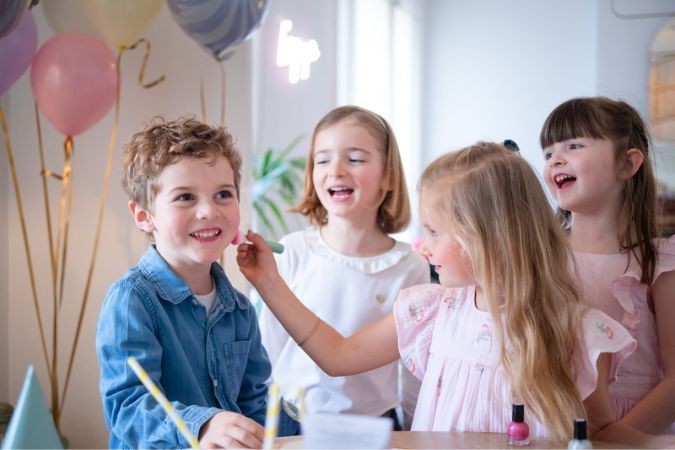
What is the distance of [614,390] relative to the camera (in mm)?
1735

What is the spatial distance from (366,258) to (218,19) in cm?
76

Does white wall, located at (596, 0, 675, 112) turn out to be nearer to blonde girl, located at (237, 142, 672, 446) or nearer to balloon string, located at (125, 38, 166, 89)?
balloon string, located at (125, 38, 166, 89)

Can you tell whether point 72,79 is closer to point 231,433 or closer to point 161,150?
point 161,150

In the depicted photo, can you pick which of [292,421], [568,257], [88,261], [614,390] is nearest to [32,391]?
[568,257]

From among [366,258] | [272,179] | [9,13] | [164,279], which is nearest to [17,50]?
[9,13]

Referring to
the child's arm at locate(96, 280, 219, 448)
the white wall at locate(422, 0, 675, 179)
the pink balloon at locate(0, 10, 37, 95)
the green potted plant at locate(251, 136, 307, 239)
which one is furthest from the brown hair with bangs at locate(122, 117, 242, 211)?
the white wall at locate(422, 0, 675, 179)

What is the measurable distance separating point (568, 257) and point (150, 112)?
1.58 metres

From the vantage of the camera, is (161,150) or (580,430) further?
(161,150)

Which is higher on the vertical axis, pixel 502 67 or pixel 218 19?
pixel 502 67

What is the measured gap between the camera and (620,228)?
5.92 feet

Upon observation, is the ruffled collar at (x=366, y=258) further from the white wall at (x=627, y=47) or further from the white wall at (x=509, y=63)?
the white wall at (x=509, y=63)

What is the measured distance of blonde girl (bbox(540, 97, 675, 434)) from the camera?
1.71 m

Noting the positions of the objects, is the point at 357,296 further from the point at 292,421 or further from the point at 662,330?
the point at 662,330

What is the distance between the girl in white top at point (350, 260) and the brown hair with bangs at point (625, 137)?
0.55m
